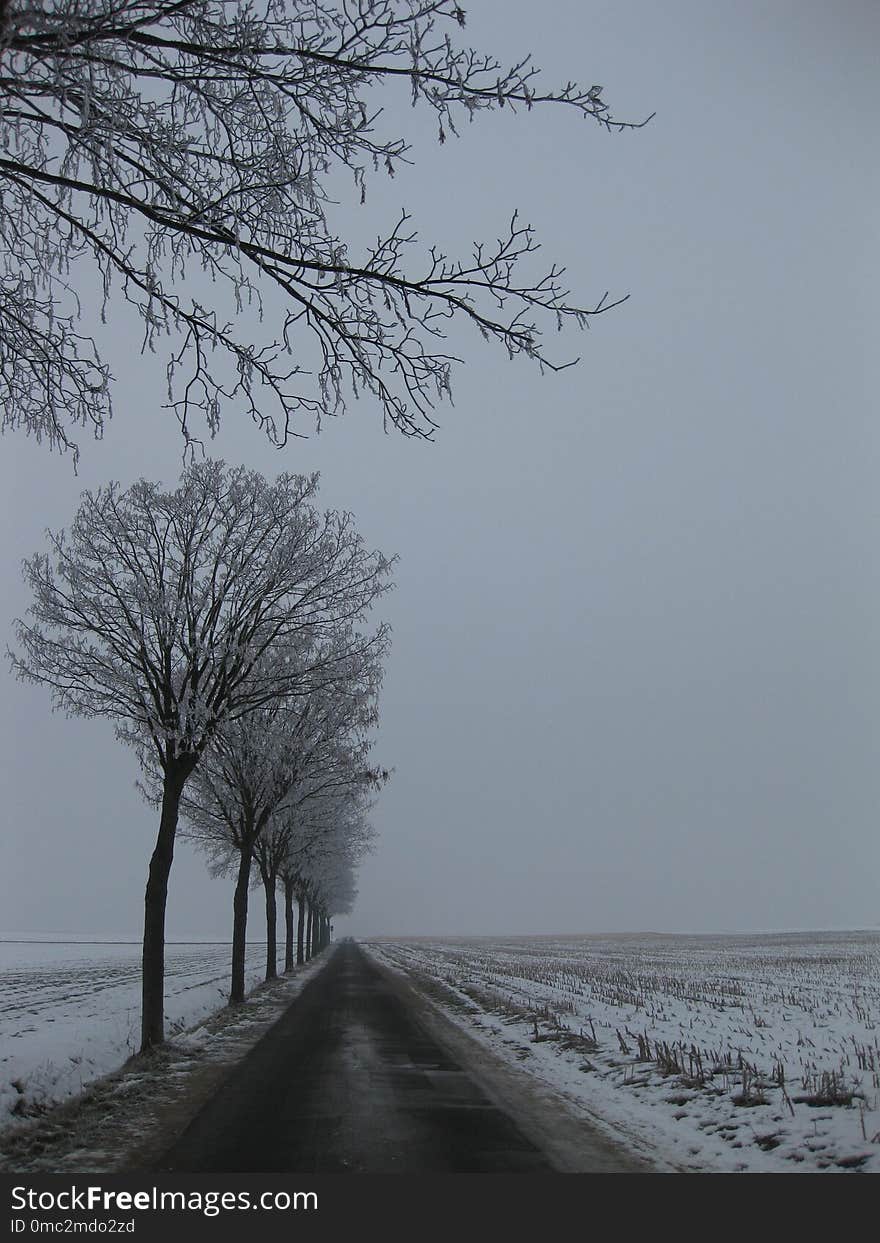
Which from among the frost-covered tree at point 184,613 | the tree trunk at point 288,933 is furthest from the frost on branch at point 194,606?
the tree trunk at point 288,933

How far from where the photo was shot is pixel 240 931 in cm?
2059

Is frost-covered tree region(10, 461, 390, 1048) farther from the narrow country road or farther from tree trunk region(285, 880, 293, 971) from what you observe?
tree trunk region(285, 880, 293, 971)

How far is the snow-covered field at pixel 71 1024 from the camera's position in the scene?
992cm

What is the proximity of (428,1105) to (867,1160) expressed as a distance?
3799 mm

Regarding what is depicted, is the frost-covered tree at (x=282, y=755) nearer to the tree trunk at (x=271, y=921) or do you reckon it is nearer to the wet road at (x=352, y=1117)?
the tree trunk at (x=271, y=921)

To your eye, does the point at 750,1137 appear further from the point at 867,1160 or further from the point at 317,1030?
the point at 317,1030

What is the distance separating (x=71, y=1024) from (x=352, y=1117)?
9.96 m

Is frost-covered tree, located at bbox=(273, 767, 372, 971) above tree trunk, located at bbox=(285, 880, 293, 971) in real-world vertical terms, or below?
above

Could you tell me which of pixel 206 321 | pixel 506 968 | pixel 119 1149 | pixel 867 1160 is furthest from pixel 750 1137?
pixel 506 968

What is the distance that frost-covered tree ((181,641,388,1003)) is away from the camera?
16219mm

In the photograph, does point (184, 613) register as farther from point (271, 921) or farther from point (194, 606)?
point (271, 921)

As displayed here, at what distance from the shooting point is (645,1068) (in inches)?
401

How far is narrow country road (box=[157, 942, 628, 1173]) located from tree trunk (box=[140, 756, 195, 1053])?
155cm

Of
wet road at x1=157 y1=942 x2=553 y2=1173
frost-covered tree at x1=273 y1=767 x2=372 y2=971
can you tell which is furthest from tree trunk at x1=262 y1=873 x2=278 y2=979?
wet road at x1=157 y1=942 x2=553 y2=1173
